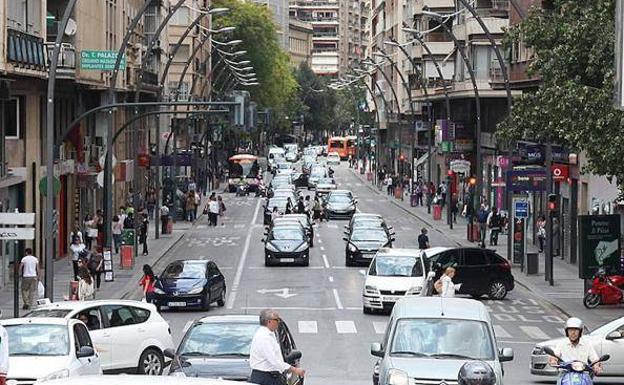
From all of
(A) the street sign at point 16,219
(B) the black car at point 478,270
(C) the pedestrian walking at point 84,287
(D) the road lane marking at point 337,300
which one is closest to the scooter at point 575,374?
(A) the street sign at point 16,219

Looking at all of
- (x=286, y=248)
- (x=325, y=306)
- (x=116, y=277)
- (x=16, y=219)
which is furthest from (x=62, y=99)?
(x=16, y=219)

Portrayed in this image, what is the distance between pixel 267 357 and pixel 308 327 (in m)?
17.9

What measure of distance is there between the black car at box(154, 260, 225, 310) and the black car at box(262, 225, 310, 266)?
13448 millimetres

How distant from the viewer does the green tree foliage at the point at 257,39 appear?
15088 centimetres

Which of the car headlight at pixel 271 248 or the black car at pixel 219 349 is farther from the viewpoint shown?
the car headlight at pixel 271 248

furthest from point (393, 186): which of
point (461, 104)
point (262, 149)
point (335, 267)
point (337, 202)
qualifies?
point (262, 149)

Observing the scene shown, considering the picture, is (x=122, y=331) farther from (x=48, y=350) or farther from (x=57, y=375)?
(x=57, y=375)

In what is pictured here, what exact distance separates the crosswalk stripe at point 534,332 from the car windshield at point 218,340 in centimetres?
1294

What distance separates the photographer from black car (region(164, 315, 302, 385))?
20.7 meters

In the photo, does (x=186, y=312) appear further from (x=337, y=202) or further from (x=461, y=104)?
(x=461, y=104)

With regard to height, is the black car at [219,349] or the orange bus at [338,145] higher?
the orange bus at [338,145]

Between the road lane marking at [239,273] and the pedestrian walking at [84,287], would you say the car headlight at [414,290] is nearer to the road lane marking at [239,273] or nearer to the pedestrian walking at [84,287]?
the road lane marking at [239,273]

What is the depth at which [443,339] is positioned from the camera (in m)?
20.7

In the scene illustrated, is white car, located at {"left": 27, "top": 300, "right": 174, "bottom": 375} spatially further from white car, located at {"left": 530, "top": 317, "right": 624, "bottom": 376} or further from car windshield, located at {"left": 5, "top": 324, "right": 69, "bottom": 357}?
white car, located at {"left": 530, "top": 317, "right": 624, "bottom": 376}
